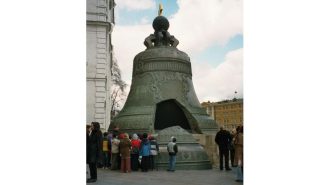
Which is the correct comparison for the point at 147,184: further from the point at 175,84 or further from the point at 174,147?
the point at 175,84

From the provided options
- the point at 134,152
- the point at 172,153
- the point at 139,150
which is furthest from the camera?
the point at 134,152

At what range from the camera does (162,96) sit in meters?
12.9

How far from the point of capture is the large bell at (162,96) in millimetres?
12766

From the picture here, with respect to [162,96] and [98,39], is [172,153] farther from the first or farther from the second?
[98,39]

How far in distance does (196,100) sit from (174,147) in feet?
8.26

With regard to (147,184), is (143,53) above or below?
above

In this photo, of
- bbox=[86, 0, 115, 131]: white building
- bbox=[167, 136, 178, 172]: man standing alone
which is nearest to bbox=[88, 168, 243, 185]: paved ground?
bbox=[167, 136, 178, 172]: man standing alone

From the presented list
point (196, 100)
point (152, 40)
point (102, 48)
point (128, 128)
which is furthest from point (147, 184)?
point (102, 48)

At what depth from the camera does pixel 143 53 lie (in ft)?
44.6

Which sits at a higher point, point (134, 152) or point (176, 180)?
point (134, 152)

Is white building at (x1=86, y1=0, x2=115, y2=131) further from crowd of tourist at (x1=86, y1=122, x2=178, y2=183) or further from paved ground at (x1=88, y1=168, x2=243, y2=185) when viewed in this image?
paved ground at (x1=88, y1=168, x2=243, y2=185)

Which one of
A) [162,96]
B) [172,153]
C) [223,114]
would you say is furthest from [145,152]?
[223,114]

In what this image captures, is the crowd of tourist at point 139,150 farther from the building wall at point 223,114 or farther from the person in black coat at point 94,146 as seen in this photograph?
the person in black coat at point 94,146

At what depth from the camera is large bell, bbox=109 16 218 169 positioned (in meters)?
12.8
